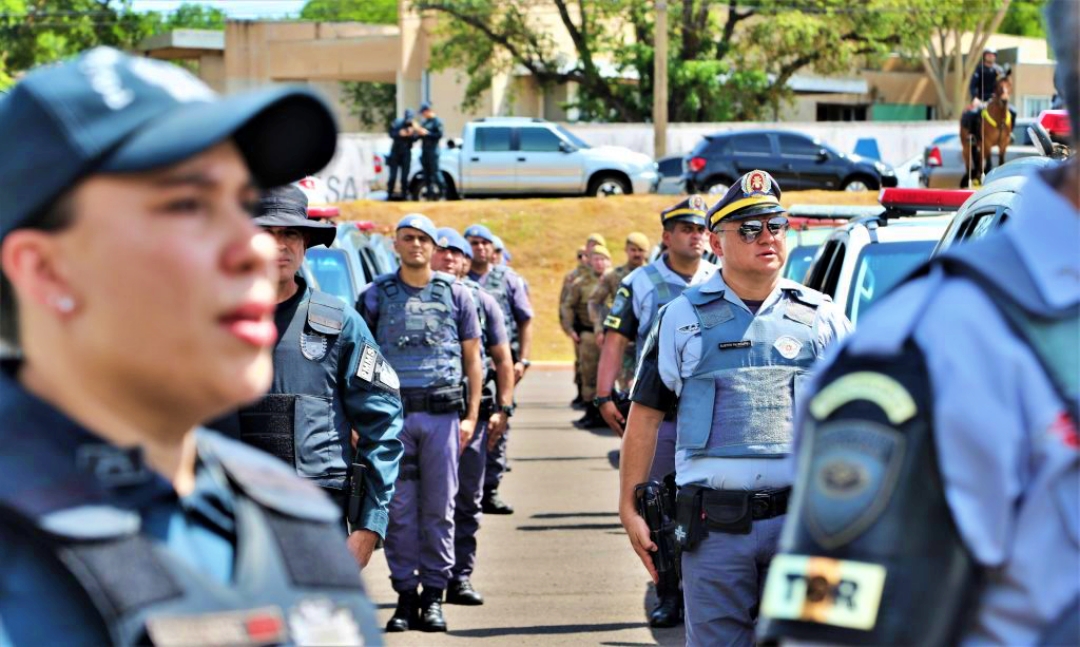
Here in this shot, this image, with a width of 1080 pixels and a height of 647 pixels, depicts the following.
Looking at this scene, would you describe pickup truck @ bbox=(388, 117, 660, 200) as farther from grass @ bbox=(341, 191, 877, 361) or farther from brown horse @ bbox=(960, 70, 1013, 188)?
brown horse @ bbox=(960, 70, 1013, 188)

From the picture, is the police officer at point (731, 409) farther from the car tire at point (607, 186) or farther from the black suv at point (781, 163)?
the car tire at point (607, 186)

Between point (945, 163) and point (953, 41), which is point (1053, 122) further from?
point (953, 41)

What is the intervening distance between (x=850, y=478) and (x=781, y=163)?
1341 inches

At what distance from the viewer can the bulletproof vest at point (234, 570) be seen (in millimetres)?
→ 2152

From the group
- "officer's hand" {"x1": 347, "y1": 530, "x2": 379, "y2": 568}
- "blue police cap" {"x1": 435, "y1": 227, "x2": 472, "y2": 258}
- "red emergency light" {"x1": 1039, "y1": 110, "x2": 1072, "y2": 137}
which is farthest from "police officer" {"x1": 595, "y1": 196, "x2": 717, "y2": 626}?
"officer's hand" {"x1": 347, "y1": 530, "x2": 379, "y2": 568}

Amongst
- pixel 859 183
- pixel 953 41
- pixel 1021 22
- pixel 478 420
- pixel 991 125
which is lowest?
pixel 478 420

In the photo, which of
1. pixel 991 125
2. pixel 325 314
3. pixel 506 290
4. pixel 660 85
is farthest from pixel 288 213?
pixel 660 85

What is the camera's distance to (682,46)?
5203cm

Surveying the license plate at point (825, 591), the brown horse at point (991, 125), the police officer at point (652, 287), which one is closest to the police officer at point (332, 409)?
the police officer at point (652, 287)

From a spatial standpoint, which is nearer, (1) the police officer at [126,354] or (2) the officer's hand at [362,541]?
(1) the police officer at [126,354]

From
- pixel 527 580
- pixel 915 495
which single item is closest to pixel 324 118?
pixel 915 495

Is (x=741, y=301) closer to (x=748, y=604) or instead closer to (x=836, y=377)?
(x=748, y=604)

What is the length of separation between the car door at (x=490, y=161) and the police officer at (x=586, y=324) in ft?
56.7

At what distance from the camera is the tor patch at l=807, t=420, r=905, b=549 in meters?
2.35
